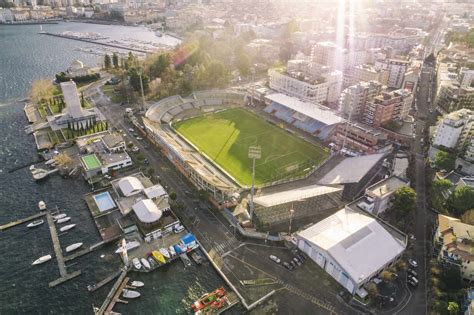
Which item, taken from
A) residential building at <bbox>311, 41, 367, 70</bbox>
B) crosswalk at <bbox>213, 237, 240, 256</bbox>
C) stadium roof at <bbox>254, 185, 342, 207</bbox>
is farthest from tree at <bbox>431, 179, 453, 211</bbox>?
residential building at <bbox>311, 41, 367, 70</bbox>

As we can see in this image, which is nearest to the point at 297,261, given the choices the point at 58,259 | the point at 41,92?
the point at 58,259

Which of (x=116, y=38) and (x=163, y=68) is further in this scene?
(x=116, y=38)

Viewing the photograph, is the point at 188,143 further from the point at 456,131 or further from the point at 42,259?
the point at 456,131

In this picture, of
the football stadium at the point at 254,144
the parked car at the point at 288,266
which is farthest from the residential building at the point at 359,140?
the parked car at the point at 288,266

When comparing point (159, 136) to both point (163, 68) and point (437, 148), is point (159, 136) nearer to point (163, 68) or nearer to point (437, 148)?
point (163, 68)

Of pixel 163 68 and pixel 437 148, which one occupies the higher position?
pixel 163 68

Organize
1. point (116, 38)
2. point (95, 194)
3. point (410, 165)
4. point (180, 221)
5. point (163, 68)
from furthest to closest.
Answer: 1. point (116, 38)
2. point (163, 68)
3. point (410, 165)
4. point (95, 194)
5. point (180, 221)

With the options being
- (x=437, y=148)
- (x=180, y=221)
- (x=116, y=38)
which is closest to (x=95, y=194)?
(x=180, y=221)

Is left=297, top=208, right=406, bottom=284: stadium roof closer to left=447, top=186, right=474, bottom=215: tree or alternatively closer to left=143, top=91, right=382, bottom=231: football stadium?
left=143, top=91, right=382, bottom=231: football stadium
